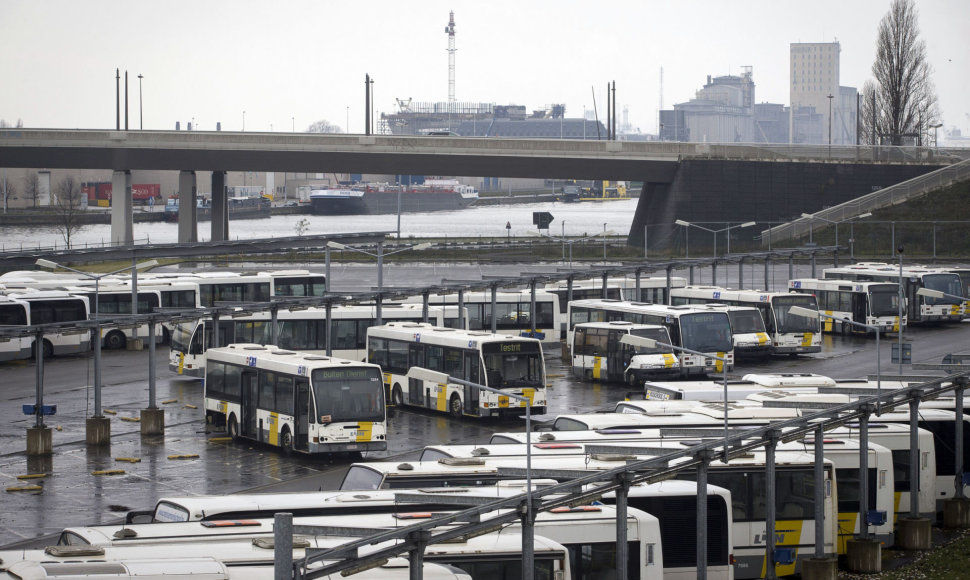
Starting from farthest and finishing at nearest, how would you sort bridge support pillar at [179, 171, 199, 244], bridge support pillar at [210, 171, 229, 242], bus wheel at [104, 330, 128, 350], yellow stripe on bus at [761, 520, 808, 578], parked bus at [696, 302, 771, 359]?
bridge support pillar at [210, 171, 229, 242]
bridge support pillar at [179, 171, 199, 244]
bus wheel at [104, 330, 128, 350]
parked bus at [696, 302, 771, 359]
yellow stripe on bus at [761, 520, 808, 578]

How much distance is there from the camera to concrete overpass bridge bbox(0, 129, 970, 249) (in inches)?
3861

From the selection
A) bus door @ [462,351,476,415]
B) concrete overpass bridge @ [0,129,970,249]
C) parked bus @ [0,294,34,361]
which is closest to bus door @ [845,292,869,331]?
bus door @ [462,351,476,415]

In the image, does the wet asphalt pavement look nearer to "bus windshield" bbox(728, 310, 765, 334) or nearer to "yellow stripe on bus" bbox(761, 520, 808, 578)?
"bus windshield" bbox(728, 310, 765, 334)

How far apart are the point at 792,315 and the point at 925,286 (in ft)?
44.1

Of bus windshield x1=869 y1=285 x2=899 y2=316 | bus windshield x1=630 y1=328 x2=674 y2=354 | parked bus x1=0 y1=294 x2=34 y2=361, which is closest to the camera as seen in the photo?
bus windshield x1=630 y1=328 x2=674 y2=354

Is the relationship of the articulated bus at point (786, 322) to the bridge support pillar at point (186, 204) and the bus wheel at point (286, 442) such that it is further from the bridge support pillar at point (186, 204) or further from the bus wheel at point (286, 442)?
the bridge support pillar at point (186, 204)

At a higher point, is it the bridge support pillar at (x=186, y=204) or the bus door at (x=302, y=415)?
the bridge support pillar at (x=186, y=204)

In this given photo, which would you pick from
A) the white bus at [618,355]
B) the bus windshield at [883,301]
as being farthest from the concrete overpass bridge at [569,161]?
the white bus at [618,355]

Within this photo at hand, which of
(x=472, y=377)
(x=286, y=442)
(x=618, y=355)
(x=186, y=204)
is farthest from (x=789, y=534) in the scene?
(x=186, y=204)

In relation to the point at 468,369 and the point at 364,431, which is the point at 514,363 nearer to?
the point at 468,369

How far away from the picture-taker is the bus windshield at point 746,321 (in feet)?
159

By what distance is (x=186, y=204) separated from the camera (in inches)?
4272

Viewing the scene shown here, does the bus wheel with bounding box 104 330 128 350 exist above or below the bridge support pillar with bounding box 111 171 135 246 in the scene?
below

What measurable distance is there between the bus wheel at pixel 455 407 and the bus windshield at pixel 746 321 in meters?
15.5
